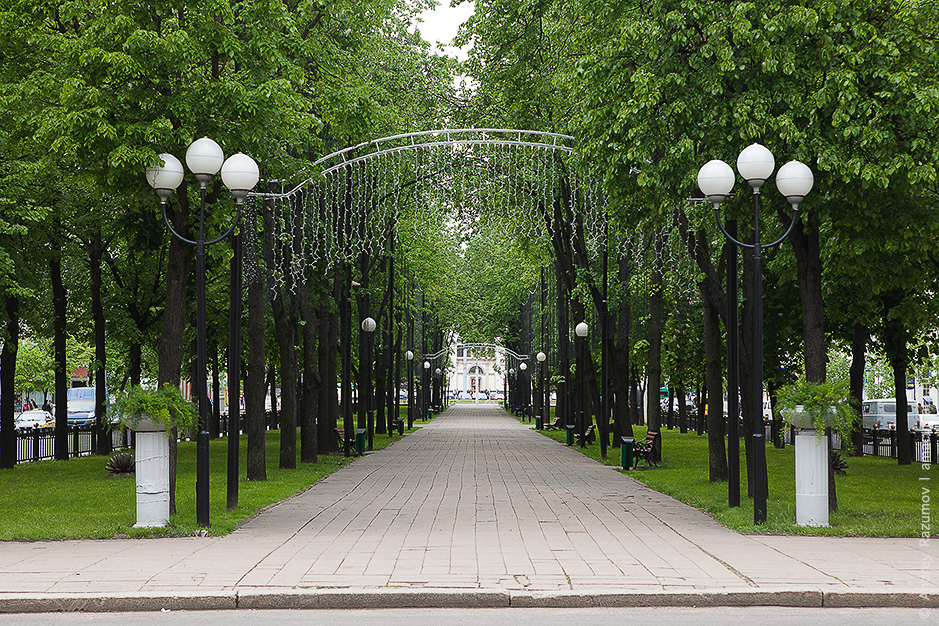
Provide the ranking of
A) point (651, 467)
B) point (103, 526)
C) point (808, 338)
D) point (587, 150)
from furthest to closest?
1. point (651, 467)
2. point (587, 150)
3. point (808, 338)
4. point (103, 526)

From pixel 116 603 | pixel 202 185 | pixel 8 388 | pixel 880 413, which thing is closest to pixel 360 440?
pixel 8 388

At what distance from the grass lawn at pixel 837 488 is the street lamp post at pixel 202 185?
21.5 feet

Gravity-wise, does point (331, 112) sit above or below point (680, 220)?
above

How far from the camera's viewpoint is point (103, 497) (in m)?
15.6

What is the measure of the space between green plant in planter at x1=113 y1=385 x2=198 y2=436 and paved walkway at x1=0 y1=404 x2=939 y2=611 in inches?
55.2

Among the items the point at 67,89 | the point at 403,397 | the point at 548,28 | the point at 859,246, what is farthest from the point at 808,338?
the point at 403,397

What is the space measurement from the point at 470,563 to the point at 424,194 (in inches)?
613

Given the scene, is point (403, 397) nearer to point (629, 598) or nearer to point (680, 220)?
point (680, 220)

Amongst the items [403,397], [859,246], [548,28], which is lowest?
[403,397]

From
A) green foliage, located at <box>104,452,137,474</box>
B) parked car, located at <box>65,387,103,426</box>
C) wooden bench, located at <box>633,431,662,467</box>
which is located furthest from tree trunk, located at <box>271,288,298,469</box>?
parked car, located at <box>65,387,103,426</box>

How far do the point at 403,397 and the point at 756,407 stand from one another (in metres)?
110

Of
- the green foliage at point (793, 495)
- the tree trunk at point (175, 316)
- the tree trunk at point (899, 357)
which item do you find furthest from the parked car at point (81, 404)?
the tree trunk at point (175, 316)

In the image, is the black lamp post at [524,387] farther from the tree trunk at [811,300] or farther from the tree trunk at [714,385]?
the tree trunk at [811,300]

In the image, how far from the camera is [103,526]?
11.6 metres
